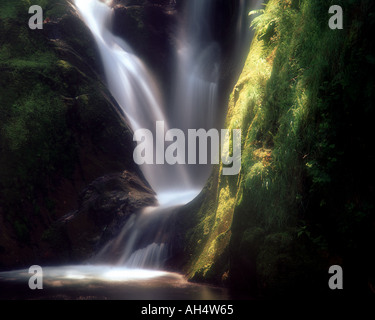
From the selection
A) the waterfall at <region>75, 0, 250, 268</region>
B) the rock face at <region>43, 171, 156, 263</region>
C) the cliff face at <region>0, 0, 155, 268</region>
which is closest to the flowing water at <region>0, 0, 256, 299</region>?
the waterfall at <region>75, 0, 250, 268</region>

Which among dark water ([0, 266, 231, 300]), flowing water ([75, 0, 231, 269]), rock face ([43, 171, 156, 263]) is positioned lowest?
dark water ([0, 266, 231, 300])

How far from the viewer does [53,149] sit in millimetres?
9492

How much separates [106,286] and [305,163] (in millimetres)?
3930

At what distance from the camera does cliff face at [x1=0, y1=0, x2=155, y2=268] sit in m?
8.47

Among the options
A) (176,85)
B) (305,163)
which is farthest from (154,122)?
(305,163)

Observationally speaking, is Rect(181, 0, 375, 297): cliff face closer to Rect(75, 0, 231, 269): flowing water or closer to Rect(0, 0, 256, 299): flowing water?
Rect(0, 0, 256, 299): flowing water

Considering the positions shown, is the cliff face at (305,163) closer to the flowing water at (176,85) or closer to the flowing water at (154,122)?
the flowing water at (154,122)

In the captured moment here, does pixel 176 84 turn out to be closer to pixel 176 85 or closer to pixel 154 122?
pixel 176 85

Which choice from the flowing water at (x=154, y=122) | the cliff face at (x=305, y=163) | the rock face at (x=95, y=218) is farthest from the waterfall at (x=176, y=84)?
the cliff face at (x=305, y=163)

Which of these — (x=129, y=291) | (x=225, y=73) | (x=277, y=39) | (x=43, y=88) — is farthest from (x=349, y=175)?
(x=225, y=73)

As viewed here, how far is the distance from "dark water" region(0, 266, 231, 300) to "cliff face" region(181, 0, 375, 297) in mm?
550

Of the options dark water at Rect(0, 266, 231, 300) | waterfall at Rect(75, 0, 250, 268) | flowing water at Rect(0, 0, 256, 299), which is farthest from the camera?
waterfall at Rect(75, 0, 250, 268)

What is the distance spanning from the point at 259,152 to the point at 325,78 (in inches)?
57.4

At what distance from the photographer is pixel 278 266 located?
4582mm
